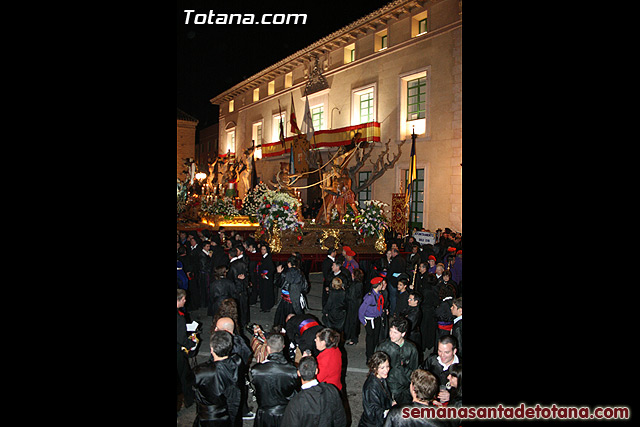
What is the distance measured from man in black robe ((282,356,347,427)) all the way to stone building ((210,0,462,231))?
50.2 feet

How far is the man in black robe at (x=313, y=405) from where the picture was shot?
354 centimetres

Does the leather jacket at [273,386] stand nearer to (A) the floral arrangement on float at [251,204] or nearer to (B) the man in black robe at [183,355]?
(B) the man in black robe at [183,355]

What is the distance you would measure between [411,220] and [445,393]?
55.6 ft

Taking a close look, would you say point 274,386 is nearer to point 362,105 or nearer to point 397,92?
point 397,92

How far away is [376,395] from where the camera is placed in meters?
3.96

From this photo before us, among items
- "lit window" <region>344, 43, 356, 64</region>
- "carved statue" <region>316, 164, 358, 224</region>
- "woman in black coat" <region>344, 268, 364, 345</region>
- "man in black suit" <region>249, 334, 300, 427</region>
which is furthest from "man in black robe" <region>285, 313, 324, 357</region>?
"lit window" <region>344, 43, 356, 64</region>

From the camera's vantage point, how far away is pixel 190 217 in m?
21.0

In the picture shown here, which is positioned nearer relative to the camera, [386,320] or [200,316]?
[386,320]

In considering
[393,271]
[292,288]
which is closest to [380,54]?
[393,271]

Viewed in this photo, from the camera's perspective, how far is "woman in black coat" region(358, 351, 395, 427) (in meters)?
3.91

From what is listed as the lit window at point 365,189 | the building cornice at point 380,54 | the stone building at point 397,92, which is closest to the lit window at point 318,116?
the stone building at point 397,92

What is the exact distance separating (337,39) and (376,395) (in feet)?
78.1
